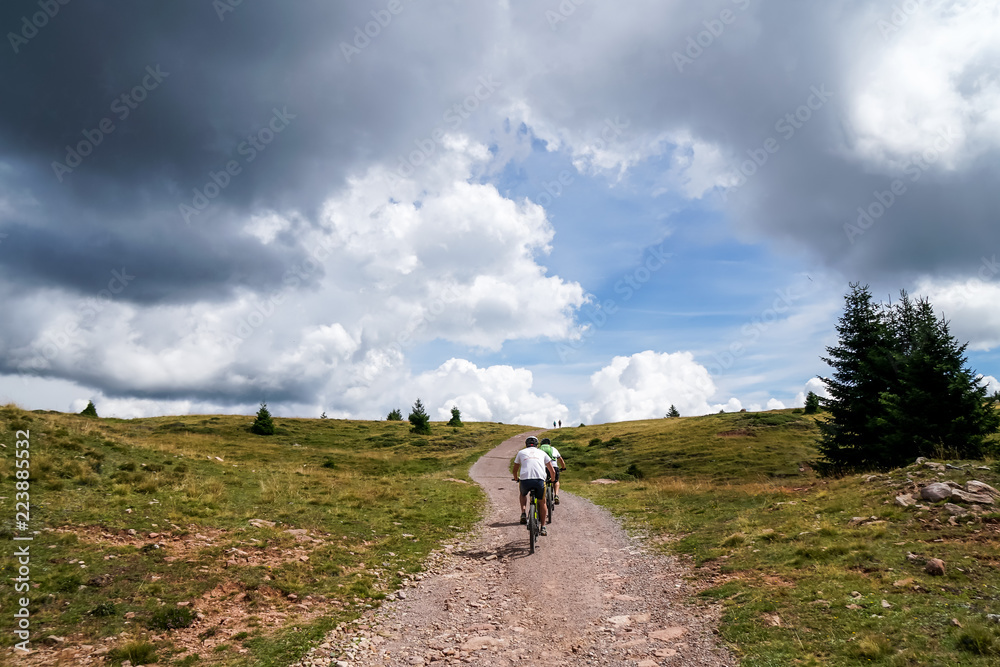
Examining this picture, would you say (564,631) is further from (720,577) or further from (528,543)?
(528,543)

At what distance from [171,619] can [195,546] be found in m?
3.67

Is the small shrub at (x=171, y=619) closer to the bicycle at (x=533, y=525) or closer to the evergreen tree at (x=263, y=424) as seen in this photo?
the bicycle at (x=533, y=525)

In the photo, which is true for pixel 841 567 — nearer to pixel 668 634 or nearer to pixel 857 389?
pixel 668 634

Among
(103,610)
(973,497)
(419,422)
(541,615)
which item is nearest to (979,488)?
(973,497)

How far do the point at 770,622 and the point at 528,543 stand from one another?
734 cm

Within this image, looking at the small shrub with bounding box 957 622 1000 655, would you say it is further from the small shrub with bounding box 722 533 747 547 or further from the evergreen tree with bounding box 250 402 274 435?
the evergreen tree with bounding box 250 402 274 435

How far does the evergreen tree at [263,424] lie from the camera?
202 feet

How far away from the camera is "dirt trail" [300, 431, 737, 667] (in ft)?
22.2

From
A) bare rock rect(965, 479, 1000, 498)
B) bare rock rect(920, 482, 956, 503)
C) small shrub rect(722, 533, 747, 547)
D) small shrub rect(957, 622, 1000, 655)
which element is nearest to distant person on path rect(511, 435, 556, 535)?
small shrub rect(722, 533, 747, 547)

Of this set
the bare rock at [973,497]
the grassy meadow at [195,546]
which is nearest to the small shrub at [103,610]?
the grassy meadow at [195,546]

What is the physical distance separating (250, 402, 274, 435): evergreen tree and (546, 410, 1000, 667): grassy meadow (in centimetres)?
5432

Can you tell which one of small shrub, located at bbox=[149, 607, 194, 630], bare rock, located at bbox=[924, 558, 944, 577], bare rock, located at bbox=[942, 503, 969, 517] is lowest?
small shrub, located at bbox=[149, 607, 194, 630]

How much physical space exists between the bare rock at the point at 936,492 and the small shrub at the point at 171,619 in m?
16.5

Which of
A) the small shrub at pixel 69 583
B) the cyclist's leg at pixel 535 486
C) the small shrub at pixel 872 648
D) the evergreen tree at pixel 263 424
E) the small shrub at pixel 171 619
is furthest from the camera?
the evergreen tree at pixel 263 424
